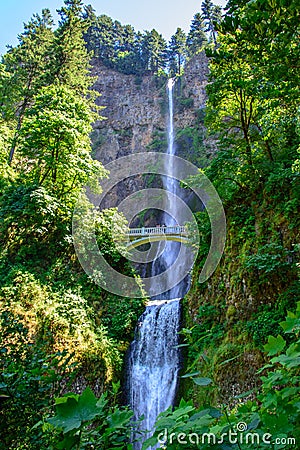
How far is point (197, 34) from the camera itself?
132 ft

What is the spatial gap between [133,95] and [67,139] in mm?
28497

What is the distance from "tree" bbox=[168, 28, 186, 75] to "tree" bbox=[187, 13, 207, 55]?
1.43 metres

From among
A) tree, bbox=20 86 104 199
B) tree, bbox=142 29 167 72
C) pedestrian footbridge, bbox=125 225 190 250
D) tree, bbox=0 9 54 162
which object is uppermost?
tree, bbox=142 29 167 72

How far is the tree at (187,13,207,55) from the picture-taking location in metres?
39.9

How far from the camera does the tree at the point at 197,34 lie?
39875mm

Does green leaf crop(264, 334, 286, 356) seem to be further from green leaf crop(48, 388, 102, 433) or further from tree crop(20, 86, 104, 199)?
tree crop(20, 86, 104, 199)

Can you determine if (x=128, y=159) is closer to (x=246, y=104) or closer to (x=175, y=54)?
(x=175, y=54)

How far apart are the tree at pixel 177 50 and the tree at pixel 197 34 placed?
1428 mm

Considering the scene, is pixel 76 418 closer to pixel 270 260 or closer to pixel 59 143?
pixel 270 260

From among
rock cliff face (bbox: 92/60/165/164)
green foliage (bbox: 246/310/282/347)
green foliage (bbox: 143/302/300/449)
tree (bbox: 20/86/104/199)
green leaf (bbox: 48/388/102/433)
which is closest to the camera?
green leaf (bbox: 48/388/102/433)

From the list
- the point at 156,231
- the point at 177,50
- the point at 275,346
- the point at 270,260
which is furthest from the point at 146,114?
the point at 275,346

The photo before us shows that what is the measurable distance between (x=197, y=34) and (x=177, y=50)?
343cm

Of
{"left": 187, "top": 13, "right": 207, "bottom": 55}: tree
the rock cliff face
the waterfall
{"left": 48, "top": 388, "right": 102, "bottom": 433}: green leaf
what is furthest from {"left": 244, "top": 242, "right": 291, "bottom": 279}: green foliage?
{"left": 187, "top": 13, "right": 207, "bottom": 55}: tree

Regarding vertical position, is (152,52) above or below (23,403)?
above
